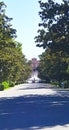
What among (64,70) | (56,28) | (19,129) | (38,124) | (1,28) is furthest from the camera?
(64,70)

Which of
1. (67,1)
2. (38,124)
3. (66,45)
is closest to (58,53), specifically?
(66,45)

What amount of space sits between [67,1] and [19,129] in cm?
3522

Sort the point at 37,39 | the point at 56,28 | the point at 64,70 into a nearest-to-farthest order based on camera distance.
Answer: the point at 56,28 → the point at 37,39 → the point at 64,70

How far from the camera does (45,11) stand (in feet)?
156

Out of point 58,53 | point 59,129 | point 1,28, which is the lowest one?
point 59,129

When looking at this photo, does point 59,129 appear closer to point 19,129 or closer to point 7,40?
point 19,129

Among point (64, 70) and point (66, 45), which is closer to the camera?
point (66, 45)

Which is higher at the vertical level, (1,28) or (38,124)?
(1,28)

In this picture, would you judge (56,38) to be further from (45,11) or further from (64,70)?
(64,70)

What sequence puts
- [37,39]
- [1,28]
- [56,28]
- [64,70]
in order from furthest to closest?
1. [64,70]
2. [1,28]
3. [37,39]
4. [56,28]

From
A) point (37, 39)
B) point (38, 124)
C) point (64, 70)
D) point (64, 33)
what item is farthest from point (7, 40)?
point (38, 124)

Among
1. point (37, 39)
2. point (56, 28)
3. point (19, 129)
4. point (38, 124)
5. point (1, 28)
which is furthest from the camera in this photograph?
point (1, 28)

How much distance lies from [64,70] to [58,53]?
29795mm

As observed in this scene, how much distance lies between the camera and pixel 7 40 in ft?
189
